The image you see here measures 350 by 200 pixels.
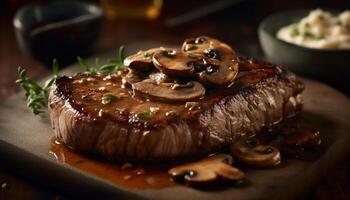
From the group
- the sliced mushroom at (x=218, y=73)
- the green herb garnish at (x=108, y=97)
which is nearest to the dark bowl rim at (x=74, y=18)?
the green herb garnish at (x=108, y=97)

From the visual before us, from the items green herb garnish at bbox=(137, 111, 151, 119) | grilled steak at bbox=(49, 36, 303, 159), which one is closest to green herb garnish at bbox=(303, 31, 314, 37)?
grilled steak at bbox=(49, 36, 303, 159)

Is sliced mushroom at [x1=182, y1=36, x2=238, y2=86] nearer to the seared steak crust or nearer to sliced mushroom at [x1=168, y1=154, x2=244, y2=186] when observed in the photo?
the seared steak crust

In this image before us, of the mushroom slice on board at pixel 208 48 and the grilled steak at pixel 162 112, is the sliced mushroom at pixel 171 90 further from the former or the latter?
the mushroom slice on board at pixel 208 48

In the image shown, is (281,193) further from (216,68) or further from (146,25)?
(146,25)

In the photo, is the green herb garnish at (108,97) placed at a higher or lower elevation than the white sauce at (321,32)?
higher

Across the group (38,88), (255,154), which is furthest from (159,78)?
(38,88)

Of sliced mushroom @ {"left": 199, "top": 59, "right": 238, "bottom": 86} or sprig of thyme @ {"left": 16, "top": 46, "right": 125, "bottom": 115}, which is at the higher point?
sliced mushroom @ {"left": 199, "top": 59, "right": 238, "bottom": 86}

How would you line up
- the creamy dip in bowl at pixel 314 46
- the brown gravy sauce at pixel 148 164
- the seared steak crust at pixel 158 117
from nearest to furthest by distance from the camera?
1. the brown gravy sauce at pixel 148 164
2. the seared steak crust at pixel 158 117
3. the creamy dip in bowl at pixel 314 46
